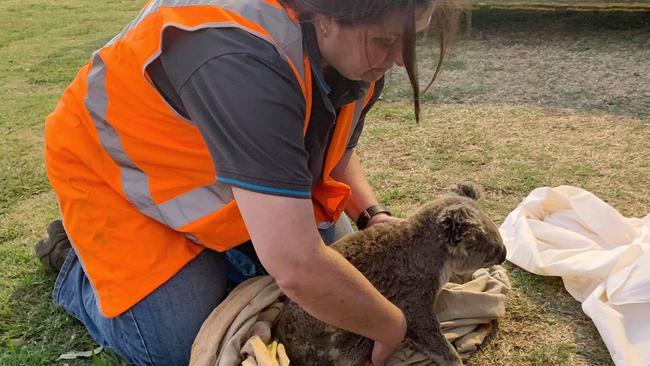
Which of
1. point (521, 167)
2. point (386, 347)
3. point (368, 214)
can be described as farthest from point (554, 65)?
point (386, 347)

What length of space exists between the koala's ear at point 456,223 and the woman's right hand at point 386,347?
438mm

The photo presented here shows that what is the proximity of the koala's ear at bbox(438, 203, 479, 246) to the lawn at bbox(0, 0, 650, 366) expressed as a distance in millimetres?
517

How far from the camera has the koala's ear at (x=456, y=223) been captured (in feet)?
8.84

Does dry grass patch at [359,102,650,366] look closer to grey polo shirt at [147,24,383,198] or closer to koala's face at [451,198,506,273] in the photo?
koala's face at [451,198,506,273]

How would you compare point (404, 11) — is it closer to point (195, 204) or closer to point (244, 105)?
point (244, 105)

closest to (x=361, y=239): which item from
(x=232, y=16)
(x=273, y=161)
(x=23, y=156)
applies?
(x=273, y=161)

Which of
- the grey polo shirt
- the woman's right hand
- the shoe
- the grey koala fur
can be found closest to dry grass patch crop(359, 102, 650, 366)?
the grey koala fur

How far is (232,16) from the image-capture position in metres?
2.01

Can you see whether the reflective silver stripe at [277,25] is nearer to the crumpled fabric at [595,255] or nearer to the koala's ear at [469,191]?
the koala's ear at [469,191]

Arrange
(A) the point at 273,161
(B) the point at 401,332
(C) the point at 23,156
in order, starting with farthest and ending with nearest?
(C) the point at 23,156, (B) the point at 401,332, (A) the point at 273,161

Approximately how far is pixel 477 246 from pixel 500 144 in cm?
211

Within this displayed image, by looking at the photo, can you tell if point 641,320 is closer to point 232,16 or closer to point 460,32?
point 460,32

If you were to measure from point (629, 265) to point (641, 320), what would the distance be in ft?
0.93

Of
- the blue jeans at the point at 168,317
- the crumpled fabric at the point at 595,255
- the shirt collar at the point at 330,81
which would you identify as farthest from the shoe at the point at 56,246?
the crumpled fabric at the point at 595,255
